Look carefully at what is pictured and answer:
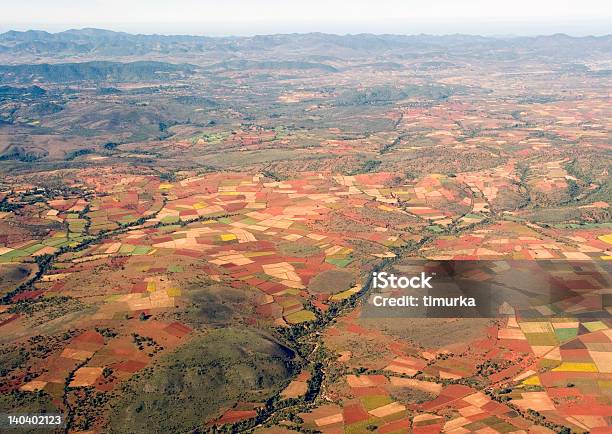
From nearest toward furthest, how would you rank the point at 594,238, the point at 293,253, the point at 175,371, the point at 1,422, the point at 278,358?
the point at 1,422 → the point at 175,371 → the point at 278,358 → the point at 293,253 → the point at 594,238

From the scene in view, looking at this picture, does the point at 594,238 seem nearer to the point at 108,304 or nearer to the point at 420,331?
the point at 420,331

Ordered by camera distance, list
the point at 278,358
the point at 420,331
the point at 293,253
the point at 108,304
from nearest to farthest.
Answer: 1. the point at 278,358
2. the point at 420,331
3. the point at 108,304
4. the point at 293,253

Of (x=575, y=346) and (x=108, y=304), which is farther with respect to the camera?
(x=108, y=304)

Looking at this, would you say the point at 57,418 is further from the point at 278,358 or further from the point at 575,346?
the point at 575,346

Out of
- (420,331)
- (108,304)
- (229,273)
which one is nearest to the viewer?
(420,331)

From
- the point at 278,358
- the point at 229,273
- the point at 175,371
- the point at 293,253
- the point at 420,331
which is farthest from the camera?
the point at 293,253

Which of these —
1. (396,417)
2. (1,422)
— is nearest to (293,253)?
(396,417)

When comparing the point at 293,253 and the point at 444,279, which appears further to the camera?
the point at 293,253

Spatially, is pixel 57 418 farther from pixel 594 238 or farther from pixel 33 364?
pixel 594 238

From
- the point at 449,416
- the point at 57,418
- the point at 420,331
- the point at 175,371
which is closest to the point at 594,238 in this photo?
the point at 420,331
